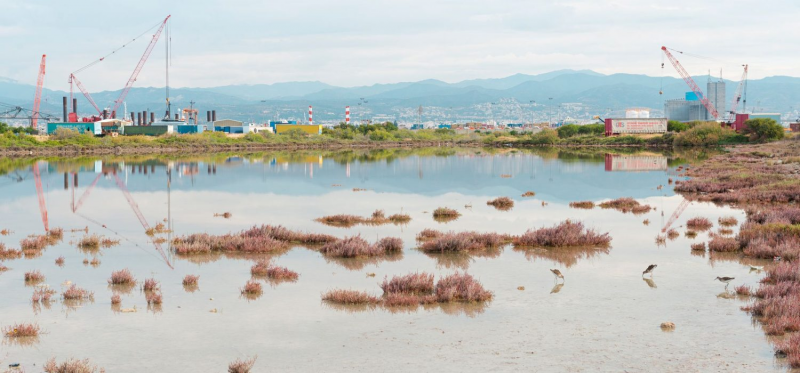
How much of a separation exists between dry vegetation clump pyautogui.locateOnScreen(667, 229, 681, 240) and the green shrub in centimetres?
8731

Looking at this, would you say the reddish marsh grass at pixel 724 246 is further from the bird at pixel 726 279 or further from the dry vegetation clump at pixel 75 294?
the dry vegetation clump at pixel 75 294

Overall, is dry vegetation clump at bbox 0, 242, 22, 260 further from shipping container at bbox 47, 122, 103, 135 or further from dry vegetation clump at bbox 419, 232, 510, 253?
shipping container at bbox 47, 122, 103, 135

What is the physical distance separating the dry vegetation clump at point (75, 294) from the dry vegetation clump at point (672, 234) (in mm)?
15439

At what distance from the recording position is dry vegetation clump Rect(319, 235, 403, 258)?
18516mm

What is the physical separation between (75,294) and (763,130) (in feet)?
344

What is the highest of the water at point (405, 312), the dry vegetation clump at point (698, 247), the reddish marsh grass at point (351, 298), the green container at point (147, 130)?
the green container at point (147, 130)

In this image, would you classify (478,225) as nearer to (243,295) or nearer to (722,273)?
(722,273)

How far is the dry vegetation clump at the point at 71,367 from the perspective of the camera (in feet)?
31.1

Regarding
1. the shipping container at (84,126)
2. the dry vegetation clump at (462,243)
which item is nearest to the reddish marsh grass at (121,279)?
the dry vegetation clump at (462,243)

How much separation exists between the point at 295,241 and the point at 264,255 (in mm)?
2245

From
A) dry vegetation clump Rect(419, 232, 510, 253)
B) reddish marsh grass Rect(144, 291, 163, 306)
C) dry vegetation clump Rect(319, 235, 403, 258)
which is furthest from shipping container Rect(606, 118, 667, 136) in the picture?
reddish marsh grass Rect(144, 291, 163, 306)

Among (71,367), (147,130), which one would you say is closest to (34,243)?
(71,367)

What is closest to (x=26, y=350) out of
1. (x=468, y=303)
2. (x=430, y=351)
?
(x=430, y=351)

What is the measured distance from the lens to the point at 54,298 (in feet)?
45.8
